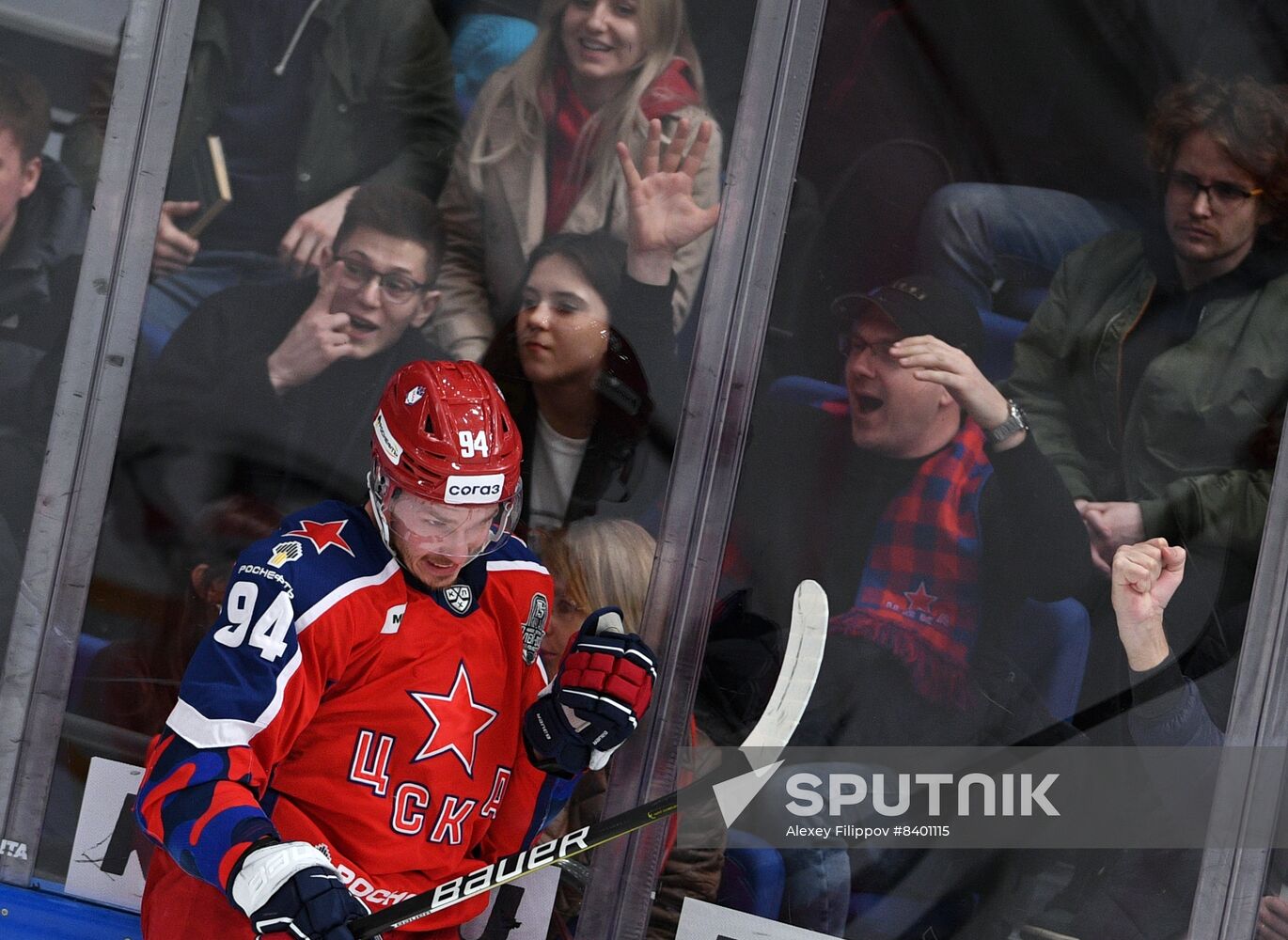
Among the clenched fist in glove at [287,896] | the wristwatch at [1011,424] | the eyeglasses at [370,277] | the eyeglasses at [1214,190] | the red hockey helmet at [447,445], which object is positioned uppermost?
the eyeglasses at [1214,190]

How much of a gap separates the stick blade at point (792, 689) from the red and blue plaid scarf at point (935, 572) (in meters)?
0.27

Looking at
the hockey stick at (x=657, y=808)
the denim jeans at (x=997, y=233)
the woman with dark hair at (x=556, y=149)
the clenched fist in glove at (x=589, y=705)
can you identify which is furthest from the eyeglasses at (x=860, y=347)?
the clenched fist in glove at (x=589, y=705)

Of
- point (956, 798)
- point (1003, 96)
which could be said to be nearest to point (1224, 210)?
point (1003, 96)

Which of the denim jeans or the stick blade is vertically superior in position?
the denim jeans

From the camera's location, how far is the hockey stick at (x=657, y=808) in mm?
1897

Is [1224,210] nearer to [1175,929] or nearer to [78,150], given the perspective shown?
[1175,929]

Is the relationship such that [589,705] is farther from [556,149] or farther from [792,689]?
[556,149]

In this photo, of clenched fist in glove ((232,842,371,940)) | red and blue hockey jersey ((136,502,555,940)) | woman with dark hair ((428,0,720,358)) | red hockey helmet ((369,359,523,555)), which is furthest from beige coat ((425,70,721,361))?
clenched fist in glove ((232,842,371,940))

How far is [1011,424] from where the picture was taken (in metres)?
2.40

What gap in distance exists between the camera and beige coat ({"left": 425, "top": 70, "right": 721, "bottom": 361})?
2475 mm

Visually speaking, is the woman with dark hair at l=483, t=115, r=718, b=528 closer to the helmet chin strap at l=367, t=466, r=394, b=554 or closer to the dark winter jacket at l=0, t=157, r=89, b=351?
the helmet chin strap at l=367, t=466, r=394, b=554

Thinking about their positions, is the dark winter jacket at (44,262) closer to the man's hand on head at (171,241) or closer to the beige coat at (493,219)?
the man's hand on head at (171,241)

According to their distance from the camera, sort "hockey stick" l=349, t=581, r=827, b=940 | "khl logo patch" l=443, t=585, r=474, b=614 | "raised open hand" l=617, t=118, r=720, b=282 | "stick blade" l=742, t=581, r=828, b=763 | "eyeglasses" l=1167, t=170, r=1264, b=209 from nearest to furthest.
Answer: "hockey stick" l=349, t=581, r=827, b=940 → "khl logo patch" l=443, t=585, r=474, b=614 → "stick blade" l=742, t=581, r=828, b=763 → "eyeglasses" l=1167, t=170, r=1264, b=209 → "raised open hand" l=617, t=118, r=720, b=282

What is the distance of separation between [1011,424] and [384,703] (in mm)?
1326
